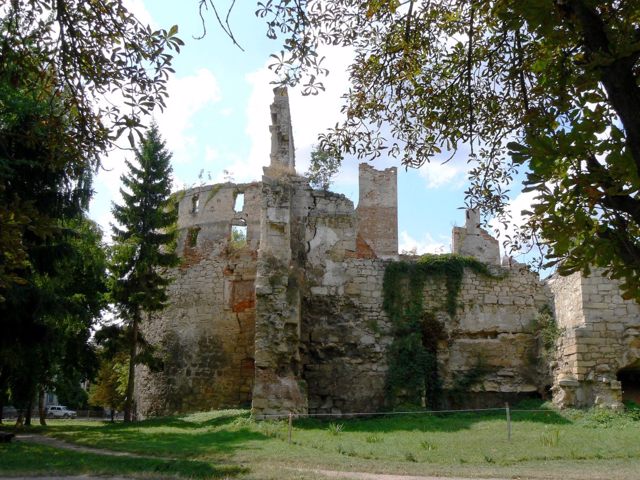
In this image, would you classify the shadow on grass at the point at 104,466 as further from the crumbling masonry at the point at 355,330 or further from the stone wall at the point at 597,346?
the stone wall at the point at 597,346

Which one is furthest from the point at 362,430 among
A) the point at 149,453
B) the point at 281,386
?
the point at 149,453

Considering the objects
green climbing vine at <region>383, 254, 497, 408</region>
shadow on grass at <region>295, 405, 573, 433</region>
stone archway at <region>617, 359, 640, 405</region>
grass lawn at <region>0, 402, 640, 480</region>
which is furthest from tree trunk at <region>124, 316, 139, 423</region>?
stone archway at <region>617, 359, 640, 405</region>

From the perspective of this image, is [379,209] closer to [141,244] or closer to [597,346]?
[141,244]

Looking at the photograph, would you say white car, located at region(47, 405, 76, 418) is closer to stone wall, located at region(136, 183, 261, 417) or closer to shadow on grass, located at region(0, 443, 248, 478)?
stone wall, located at region(136, 183, 261, 417)

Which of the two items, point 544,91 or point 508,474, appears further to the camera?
point 508,474

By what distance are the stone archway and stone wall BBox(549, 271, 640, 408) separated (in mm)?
361

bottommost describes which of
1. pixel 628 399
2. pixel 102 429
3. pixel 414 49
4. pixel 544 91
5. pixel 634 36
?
pixel 102 429

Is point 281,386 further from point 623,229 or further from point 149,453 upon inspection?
point 623,229

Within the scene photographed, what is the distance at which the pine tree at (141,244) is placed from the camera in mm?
20812

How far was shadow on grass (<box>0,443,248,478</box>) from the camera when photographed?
930cm

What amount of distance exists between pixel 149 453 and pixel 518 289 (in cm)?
1069

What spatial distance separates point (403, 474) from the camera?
9000mm

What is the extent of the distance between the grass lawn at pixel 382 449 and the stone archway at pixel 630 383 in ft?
6.46

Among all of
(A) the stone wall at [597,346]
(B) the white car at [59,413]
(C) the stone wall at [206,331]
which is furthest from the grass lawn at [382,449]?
(B) the white car at [59,413]
